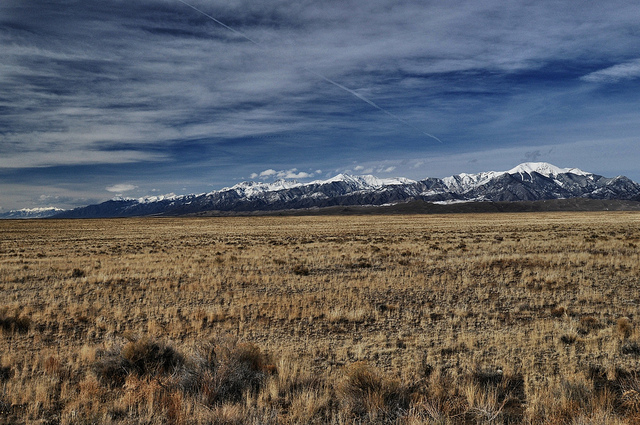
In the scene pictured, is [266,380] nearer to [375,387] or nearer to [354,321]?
[375,387]

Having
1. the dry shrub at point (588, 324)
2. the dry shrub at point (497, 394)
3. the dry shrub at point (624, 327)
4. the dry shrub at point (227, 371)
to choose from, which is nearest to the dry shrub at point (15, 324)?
the dry shrub at point (227, 371)

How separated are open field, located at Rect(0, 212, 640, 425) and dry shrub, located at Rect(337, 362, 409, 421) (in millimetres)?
22

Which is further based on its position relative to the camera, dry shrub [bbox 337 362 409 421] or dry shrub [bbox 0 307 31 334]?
dry shrub [bbox 0 307 31 334]

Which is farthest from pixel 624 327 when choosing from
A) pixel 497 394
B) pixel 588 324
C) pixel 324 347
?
pixel 324 347

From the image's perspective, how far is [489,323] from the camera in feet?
32.7

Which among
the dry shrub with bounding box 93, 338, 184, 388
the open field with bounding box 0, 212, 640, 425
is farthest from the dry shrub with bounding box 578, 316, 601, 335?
the dry shrub with bounding box 93, 338, 184, 388

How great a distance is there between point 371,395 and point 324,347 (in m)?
2.81

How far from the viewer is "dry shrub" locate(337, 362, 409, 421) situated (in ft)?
17.5

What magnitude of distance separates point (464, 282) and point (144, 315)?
11680 millimetres

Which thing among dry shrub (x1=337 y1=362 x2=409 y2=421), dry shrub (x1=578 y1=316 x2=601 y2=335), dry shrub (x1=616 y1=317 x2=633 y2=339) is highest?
dry shrub (x1=337 y1=362 x2=409 y2=421)

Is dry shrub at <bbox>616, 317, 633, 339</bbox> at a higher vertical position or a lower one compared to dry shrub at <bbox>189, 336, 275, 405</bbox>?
lower

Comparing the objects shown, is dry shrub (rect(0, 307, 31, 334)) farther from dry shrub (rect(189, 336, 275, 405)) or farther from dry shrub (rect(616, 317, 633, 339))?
dry shrub (rect(616, 317, 633, 339))

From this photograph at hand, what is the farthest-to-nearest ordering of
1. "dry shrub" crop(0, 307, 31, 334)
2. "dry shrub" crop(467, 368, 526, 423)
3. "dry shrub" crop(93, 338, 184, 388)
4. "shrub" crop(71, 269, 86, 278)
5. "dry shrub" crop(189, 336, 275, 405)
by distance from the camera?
"shrub" crop(71, 269, 86, 278) < "dry shrub" crop(0, 307, 31, 334) < "dry shrub" crop(93, 338, 184, 388) < "dry shrub" crop(189, 336, 275, 405) < "dry shrub" crop(467, 368, 526, 423)

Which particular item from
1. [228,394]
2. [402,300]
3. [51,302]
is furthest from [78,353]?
[402,300]
